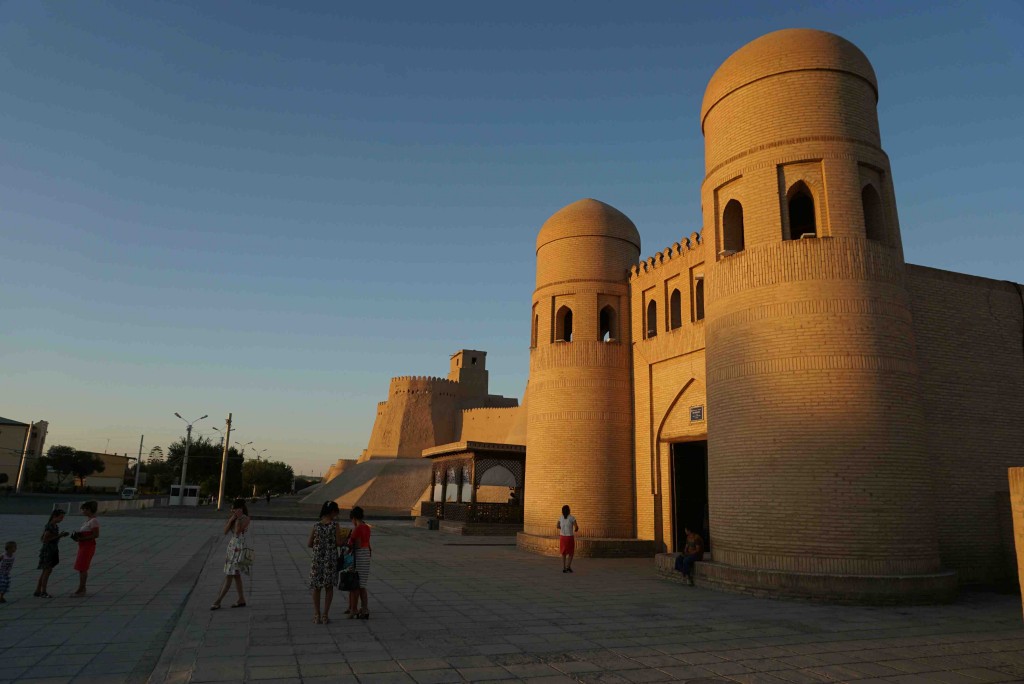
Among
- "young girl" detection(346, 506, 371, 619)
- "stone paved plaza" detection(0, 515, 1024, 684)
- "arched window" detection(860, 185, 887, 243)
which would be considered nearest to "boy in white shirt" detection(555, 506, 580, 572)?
"stone paved plaza" detection(0, 515, 1024, 684)

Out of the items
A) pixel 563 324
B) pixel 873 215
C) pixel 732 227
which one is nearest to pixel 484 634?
pixel 732 227

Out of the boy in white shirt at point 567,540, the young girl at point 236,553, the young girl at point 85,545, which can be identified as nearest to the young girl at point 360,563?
the young girl at point 236,553

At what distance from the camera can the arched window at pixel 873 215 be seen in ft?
A: 37.8

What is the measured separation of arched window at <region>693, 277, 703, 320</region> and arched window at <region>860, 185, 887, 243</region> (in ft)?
13.6

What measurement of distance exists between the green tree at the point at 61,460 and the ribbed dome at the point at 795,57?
80994 millimetres

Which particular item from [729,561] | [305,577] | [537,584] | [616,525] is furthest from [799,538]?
[305,577]

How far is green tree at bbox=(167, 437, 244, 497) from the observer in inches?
2309

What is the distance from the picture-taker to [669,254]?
16312 millimetres

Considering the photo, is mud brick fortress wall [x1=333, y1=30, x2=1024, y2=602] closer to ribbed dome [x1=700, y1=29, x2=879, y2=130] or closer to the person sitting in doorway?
ribbed dome [x1=700, y1=29, x2=879, y2=130]

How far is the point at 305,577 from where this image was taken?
11.0 meters

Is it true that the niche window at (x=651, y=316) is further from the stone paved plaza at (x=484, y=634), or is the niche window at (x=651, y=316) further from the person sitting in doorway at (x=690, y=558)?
the stone paved plaza at (x=484, y=634)

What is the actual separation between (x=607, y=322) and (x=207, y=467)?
53.2m

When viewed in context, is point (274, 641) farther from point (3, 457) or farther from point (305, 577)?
point (3, 457)

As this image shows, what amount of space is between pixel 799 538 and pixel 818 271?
425cm
